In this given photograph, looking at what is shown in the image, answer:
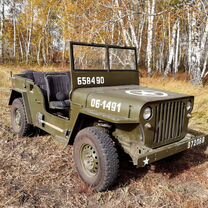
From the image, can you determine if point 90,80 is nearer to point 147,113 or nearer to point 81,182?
point 147,113

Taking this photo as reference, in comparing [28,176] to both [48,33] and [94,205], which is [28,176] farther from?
[48,33]

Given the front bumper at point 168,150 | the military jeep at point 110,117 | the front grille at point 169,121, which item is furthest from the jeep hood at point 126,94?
the front bumper at point 168,150

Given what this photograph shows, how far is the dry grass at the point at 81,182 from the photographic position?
306 centimetres

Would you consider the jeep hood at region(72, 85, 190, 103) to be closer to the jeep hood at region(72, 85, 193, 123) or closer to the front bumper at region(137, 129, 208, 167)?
the jeep hood at region(72, 85, 193, 123)

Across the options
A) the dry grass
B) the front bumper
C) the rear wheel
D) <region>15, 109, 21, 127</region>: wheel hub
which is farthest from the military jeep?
<region>15, 109, 21, 127</region>: wheel hub

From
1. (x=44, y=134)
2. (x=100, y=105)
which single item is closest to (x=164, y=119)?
Result: (x=100, y=105)

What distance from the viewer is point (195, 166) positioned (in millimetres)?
4059

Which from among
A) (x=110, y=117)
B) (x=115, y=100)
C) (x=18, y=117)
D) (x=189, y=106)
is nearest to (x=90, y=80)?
(x=115, y=100)

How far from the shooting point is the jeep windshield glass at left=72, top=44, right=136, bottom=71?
3.92m

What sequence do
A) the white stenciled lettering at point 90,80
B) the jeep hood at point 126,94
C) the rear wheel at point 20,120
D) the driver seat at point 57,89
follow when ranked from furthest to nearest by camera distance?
1. the rear wheel at point 20,120
2. the driver seat at point 57,89
3. the white stenciled lettering at point 90,80
4. the jeep hood at point 126,94

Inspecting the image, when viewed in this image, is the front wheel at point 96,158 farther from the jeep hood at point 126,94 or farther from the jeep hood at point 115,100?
the jeep hood at point 126,94

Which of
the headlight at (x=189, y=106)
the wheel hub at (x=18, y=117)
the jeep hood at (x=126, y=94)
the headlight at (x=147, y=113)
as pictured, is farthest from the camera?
the wheel hub at (x=18, y=117)

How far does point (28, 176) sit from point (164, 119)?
5.94ft

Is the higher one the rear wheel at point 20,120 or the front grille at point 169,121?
the front grille at point 169,121
